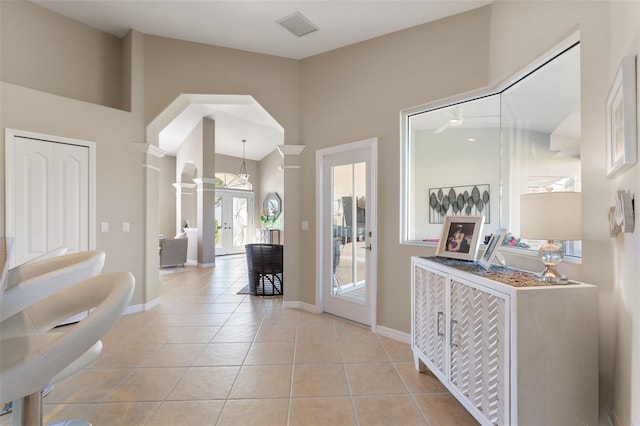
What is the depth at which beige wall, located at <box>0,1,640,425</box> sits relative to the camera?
5.14 feet

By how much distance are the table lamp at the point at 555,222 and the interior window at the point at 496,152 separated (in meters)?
0.40

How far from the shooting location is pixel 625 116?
3.98 ft

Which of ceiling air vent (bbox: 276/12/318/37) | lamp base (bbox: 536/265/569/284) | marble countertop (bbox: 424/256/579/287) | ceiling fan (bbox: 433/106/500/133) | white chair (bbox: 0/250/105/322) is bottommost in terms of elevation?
marble countertop (bbox: 424/256/579/287)

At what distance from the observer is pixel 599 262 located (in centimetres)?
165

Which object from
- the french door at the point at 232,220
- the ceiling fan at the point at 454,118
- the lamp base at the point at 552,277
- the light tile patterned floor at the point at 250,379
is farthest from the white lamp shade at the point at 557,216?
the french door at the point at 232,220

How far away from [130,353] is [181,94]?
3078 millimetres

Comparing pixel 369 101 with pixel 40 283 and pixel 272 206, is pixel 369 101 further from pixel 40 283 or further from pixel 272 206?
pixel 272 206

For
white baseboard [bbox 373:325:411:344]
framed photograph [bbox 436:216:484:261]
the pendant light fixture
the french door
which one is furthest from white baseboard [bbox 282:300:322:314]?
the french door

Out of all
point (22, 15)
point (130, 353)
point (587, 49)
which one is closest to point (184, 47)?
point (22, 15)

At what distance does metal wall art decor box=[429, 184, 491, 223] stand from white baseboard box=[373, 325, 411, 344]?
120cm

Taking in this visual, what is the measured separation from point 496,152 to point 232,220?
8946 millimetres

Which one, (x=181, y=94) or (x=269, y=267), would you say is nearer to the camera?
(x=181, y=94)

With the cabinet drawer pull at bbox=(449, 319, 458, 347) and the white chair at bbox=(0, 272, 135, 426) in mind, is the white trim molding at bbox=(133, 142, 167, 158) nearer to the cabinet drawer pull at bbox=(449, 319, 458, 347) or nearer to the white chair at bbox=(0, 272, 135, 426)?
the white chair at bbox=(0, 272, 135, 426)

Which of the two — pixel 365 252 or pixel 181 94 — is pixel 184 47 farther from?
pixel 365 252
